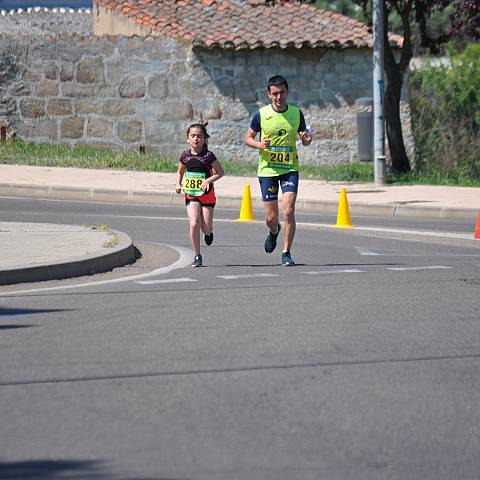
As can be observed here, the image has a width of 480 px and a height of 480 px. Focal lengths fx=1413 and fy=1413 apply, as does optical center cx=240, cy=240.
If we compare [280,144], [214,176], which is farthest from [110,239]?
[280,144]

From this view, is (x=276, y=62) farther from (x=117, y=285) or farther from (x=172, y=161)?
(x=117, y=285)

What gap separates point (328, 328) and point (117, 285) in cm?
289

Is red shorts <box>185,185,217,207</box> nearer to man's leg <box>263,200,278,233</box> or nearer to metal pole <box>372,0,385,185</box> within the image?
man's leg <box>263,200,278,233</box>

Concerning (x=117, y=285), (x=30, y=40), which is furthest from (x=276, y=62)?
(x=117, y=285)

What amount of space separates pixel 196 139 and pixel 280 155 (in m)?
0.83

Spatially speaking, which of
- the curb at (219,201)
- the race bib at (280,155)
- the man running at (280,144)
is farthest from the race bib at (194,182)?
the curb at (219,201)

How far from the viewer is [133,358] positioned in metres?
8.04

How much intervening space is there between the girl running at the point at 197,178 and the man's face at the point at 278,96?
0.72 meters

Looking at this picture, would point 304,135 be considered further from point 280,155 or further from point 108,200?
point 108,200

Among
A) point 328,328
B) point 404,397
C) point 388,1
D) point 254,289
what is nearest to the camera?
point 404,397

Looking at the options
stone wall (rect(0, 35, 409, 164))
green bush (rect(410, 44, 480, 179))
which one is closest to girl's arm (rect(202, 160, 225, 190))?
stone wall (rect(0, 35, 409, 164))

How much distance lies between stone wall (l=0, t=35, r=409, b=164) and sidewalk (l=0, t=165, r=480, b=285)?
3610 millimetres

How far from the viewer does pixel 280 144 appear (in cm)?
1335

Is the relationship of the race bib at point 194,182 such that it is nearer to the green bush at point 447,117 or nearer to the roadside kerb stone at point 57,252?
the roadside kerb stone at point 57,252
